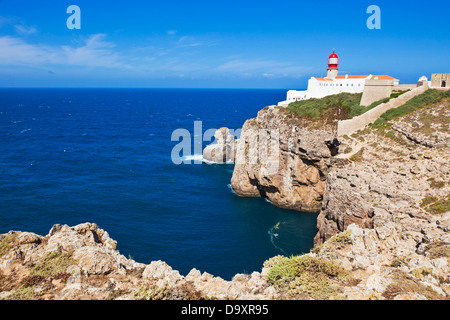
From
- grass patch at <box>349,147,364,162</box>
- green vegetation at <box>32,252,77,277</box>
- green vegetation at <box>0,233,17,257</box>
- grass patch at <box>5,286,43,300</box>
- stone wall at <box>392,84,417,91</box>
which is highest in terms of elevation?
stone wall at <box>392,84,417,91</box>

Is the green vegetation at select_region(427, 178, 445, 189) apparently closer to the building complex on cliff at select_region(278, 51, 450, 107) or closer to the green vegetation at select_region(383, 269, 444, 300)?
the green vegetation at select_region(383, 269, 444, 300)

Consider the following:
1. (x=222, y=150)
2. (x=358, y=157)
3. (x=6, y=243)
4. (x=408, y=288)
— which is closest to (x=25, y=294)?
(x=6, y=243)

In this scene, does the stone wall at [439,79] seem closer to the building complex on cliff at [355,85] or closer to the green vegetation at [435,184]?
the building complex on cliff at [355,85]

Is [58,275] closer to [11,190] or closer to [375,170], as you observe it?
[375,170]

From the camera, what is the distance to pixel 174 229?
40188 millimetres

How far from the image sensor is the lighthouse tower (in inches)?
2281

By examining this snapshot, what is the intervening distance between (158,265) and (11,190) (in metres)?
46.9

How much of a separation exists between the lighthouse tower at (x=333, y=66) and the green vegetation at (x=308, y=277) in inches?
2022

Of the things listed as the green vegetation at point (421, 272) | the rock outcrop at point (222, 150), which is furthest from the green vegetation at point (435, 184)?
the rock outcrop at point (222, 150)

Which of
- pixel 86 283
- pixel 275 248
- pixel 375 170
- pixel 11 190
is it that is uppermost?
pixel 375 170

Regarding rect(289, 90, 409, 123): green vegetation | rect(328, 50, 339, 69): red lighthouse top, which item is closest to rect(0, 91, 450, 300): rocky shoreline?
rect(289, 90, 409, 123): green vegetation

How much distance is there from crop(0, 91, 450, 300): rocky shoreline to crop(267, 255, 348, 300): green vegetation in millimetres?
47
